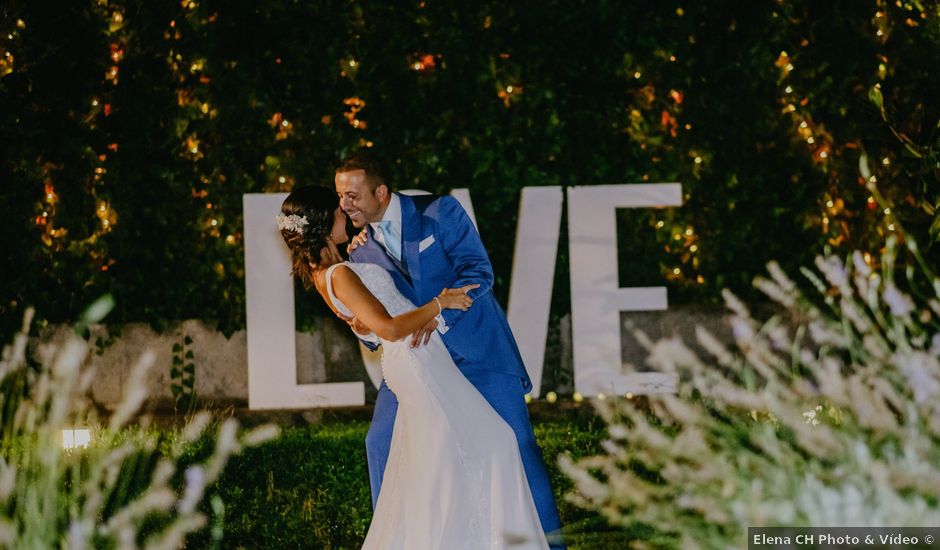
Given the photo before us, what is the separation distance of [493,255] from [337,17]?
1.97 meters

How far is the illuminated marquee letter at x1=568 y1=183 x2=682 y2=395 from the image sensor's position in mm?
7039

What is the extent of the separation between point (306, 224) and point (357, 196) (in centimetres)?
30

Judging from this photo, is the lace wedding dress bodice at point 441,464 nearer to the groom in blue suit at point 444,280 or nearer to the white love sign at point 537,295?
the groom in blue suit at point 444,280

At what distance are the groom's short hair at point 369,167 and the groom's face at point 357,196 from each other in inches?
0.5

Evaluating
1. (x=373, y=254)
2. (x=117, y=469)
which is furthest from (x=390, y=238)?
(x=117, y=469)

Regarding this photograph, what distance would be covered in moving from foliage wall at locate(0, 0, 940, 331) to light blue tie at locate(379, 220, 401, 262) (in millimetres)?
2665

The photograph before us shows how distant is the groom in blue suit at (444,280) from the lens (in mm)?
4293

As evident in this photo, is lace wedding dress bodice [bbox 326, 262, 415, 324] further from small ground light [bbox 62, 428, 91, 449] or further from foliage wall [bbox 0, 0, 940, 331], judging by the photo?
foliage wall [bbox 0, 0, 940, 331]

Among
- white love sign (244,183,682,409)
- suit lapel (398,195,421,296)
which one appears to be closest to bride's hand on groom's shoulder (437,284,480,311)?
suit lapel (398,195,421,296)

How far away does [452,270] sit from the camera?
4523 mm

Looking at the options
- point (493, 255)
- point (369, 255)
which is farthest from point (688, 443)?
point (493, 255)

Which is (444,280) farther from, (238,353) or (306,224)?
(238,353)

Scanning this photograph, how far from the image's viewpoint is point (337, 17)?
23.6 feet

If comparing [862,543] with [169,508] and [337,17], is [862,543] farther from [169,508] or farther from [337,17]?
[337,17]
